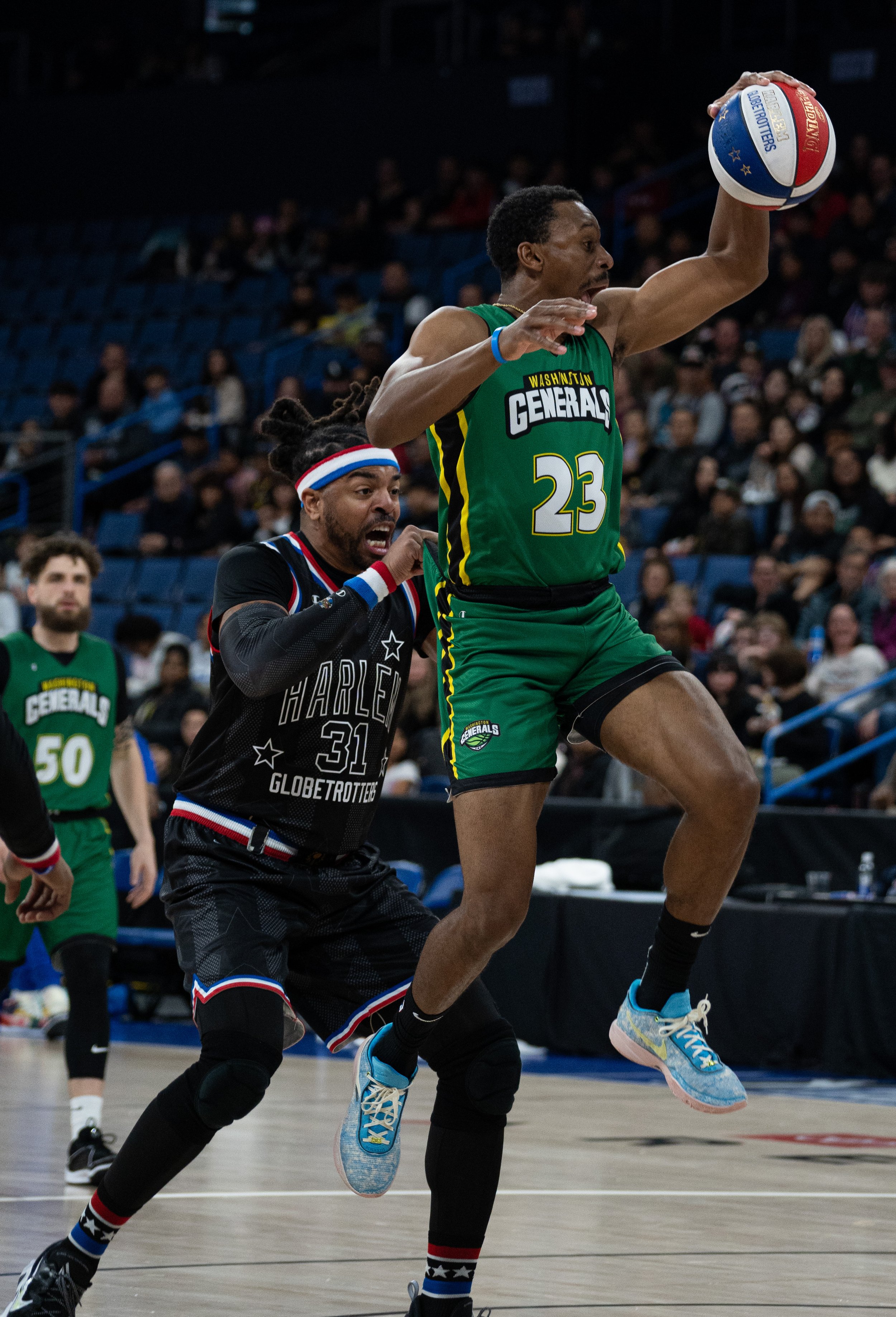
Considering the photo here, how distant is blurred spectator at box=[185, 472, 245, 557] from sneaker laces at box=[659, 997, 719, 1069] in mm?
11919

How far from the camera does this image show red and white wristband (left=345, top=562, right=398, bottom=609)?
426 cm

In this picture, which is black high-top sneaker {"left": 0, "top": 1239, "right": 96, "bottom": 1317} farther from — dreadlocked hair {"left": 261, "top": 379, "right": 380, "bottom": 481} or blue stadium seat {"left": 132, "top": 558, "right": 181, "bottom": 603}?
blue stadium seat {"left": 132, "top": 558, "right": 181, "bottom": 603}

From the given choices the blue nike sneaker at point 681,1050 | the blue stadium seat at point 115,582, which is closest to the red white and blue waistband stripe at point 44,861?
the blue nike sneaker at point 681,1050

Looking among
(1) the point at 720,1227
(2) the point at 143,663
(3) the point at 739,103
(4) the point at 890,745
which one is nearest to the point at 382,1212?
(1) the point at 720,1227

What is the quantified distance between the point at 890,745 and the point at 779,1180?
483cm

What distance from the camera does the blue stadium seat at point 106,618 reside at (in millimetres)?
16609

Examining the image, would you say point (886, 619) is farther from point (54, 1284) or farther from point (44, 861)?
point (54, 1284)

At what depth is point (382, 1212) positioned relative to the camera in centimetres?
604

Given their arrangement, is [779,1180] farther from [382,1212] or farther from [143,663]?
[143,663]

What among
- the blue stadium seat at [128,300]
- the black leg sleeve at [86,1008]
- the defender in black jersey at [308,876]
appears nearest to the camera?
the defender in black jersey at [308,876]

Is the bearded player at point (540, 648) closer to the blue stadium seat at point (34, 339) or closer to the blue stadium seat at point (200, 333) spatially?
the blue stadium seat at point (200, 333)

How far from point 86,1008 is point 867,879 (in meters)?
4.46

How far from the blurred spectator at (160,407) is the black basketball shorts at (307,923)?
1431 centimetres

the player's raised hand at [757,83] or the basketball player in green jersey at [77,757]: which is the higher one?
the player's raised hand at [757,83]
